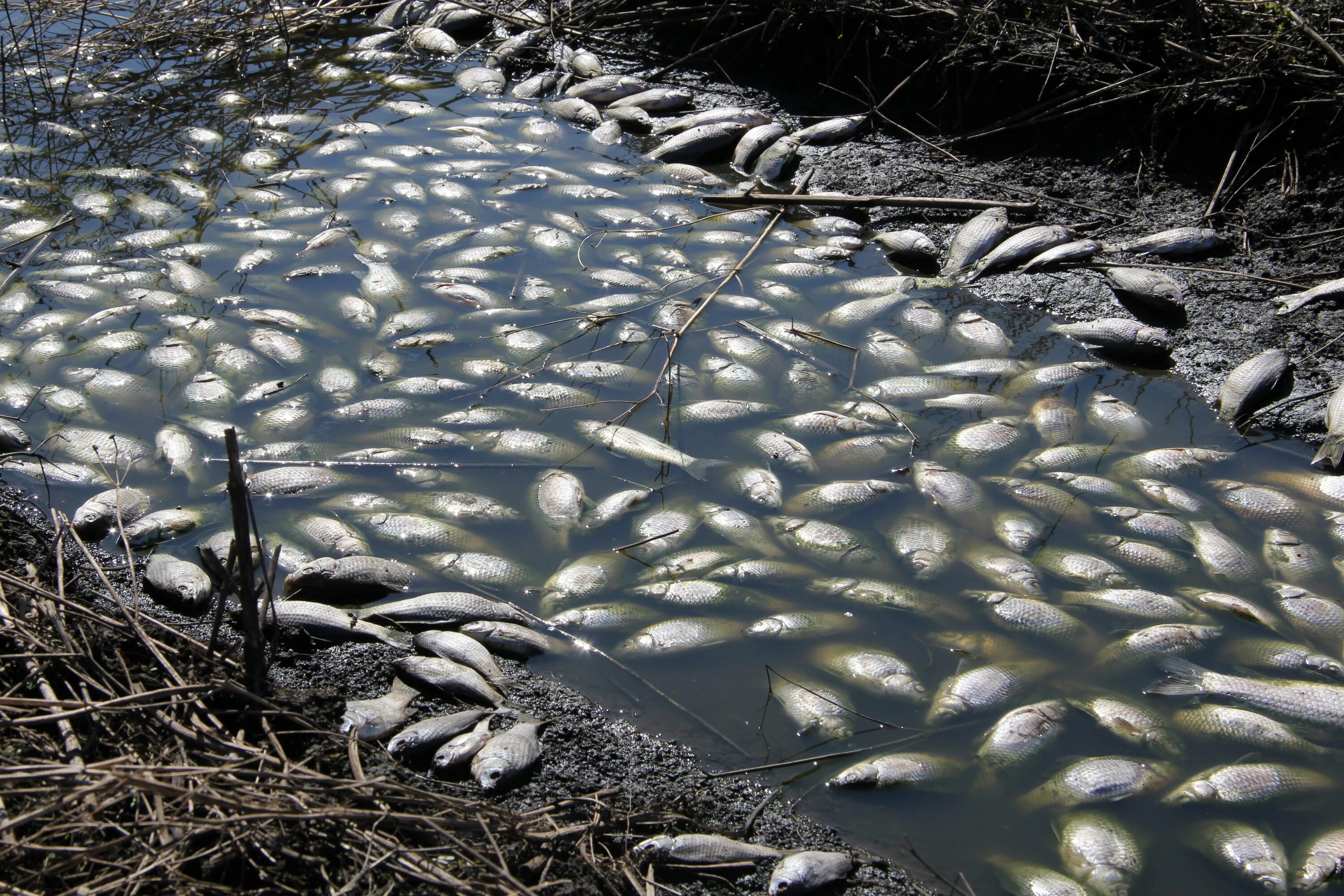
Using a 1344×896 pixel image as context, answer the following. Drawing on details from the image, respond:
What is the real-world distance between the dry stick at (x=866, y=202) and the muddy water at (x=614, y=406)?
0.54 ft

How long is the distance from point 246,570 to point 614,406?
2.38 m

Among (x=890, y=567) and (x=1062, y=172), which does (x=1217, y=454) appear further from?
(x=1062, y=172)

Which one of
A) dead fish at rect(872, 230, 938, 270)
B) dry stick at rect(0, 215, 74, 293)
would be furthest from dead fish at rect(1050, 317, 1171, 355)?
dry stick at rect(0, 215, 74, 293)

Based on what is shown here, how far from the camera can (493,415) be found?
175 inches

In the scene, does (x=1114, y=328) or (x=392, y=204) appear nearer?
(x=1114, y=328)

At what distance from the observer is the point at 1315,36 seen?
5.50m

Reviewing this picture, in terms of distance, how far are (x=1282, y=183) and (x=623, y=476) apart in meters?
4.46

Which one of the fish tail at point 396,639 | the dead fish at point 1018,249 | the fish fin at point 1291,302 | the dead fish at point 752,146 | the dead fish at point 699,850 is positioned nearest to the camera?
the dead fish at point 699,850

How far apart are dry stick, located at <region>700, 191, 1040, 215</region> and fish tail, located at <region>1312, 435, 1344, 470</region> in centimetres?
238

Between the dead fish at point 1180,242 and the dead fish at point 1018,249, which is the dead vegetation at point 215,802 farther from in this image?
the dead fish at point 1180,242

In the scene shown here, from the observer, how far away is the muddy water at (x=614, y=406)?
315 centimetres

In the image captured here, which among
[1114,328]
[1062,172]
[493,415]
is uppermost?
[1062,172]

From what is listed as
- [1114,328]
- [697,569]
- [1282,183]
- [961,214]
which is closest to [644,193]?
[961,214]

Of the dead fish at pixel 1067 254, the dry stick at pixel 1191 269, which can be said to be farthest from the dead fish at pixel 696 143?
the dry stick at pixel 1191 269
